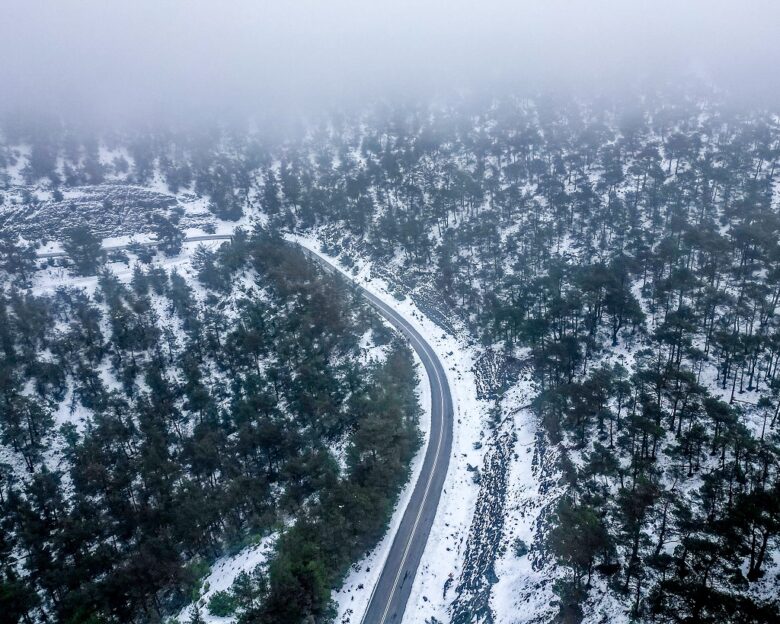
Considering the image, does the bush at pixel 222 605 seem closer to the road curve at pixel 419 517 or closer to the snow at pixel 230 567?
the snow at pixel 230 567

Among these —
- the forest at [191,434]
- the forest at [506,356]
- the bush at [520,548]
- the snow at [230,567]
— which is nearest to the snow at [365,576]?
the forest at [191,434]

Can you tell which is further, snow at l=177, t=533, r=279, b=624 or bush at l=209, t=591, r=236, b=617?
snow at l=177, t=533, r=279, b=624

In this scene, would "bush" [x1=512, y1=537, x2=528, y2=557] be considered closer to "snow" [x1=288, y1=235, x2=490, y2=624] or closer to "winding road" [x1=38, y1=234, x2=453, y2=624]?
"snow" [x1=288, y1=235, x2=490, y2=624]

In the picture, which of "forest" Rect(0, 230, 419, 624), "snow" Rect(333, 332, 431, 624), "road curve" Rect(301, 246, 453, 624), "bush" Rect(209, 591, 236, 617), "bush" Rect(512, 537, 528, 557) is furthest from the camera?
"forest" Rect(0, 230, 419, 624)

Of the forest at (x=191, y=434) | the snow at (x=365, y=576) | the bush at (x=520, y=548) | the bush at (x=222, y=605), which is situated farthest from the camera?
the forest at (x=191, y=434)

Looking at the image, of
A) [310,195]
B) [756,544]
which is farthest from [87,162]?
[756,544]

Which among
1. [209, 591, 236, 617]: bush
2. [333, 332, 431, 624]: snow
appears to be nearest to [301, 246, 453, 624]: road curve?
[333, 332, 431, 624]: snow

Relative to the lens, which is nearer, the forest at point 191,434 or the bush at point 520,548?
the bush at point 520,548

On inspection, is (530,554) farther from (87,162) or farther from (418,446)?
(87,162)

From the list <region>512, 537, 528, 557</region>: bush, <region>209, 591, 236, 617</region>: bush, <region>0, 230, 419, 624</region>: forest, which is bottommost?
<region>209, 591, 236, 617</region>: bush
